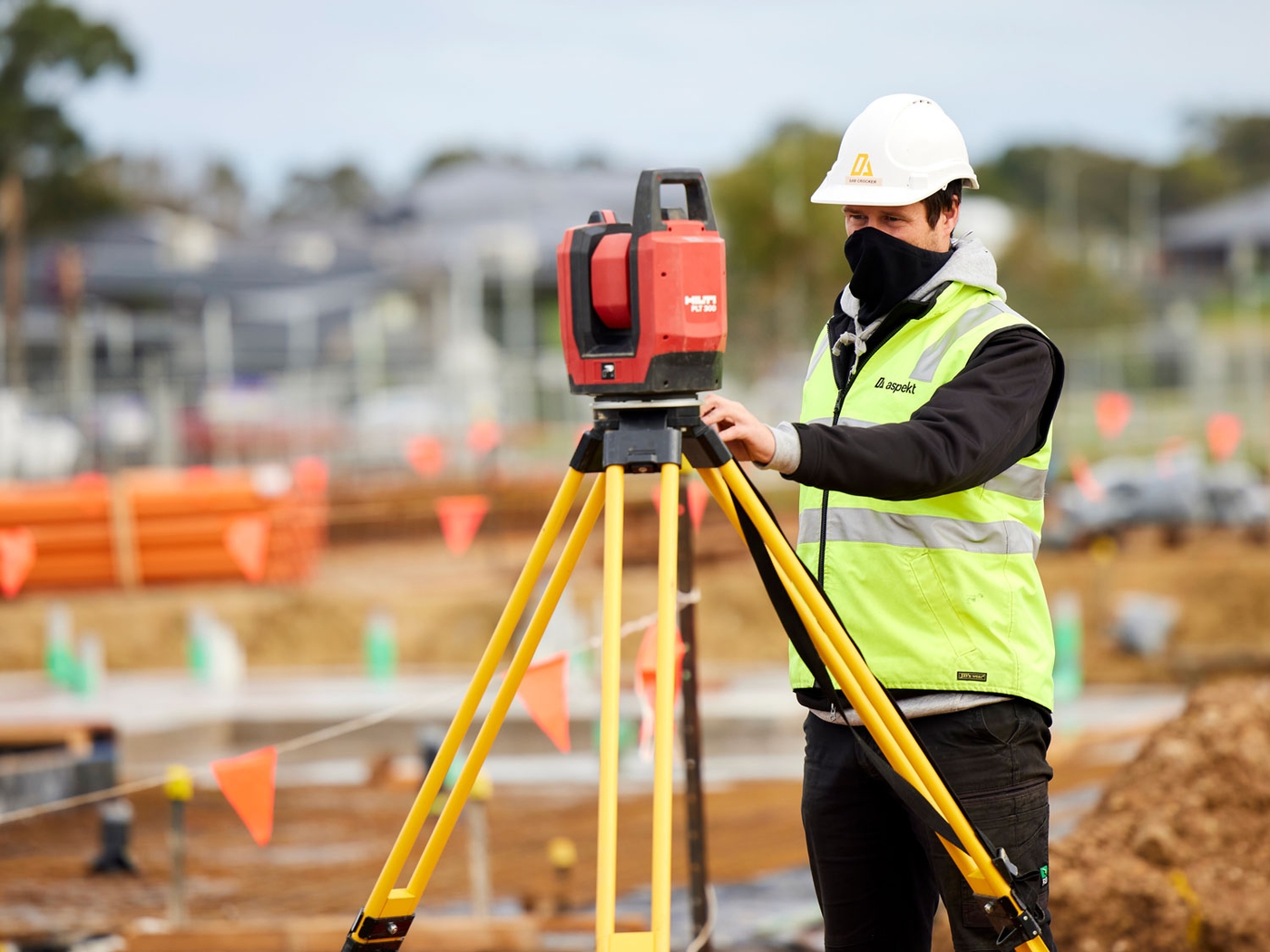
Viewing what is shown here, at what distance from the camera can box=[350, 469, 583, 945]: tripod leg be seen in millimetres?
2322

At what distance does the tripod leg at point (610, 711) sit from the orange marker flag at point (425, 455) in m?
19.3

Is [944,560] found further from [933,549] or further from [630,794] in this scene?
[630,794]

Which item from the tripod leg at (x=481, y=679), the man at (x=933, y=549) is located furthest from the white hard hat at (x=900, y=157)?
the tripod leg at (x=481, y=679)

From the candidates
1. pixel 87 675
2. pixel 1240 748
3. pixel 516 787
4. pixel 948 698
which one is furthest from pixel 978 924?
pixel 87 675

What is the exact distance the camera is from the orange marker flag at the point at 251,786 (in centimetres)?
429

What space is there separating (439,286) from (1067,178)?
40043 mm

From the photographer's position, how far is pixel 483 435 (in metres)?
20.9

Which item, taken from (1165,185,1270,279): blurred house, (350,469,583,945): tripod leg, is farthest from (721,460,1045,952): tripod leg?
(1165,185,1270,279): blurred house

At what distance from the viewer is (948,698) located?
2506 millimetres

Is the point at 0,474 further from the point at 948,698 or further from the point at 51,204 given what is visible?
the point at 51,204

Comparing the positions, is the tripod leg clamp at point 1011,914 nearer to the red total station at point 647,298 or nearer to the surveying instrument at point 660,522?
the surveying instrument at point 660,522

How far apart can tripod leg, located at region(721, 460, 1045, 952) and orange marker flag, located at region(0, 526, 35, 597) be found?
9.89m

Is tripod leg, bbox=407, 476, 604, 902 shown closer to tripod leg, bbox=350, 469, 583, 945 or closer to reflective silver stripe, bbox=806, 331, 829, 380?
tripod leg, bbox=350, 469, 583, 945

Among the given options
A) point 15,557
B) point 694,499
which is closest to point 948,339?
point 694,499
